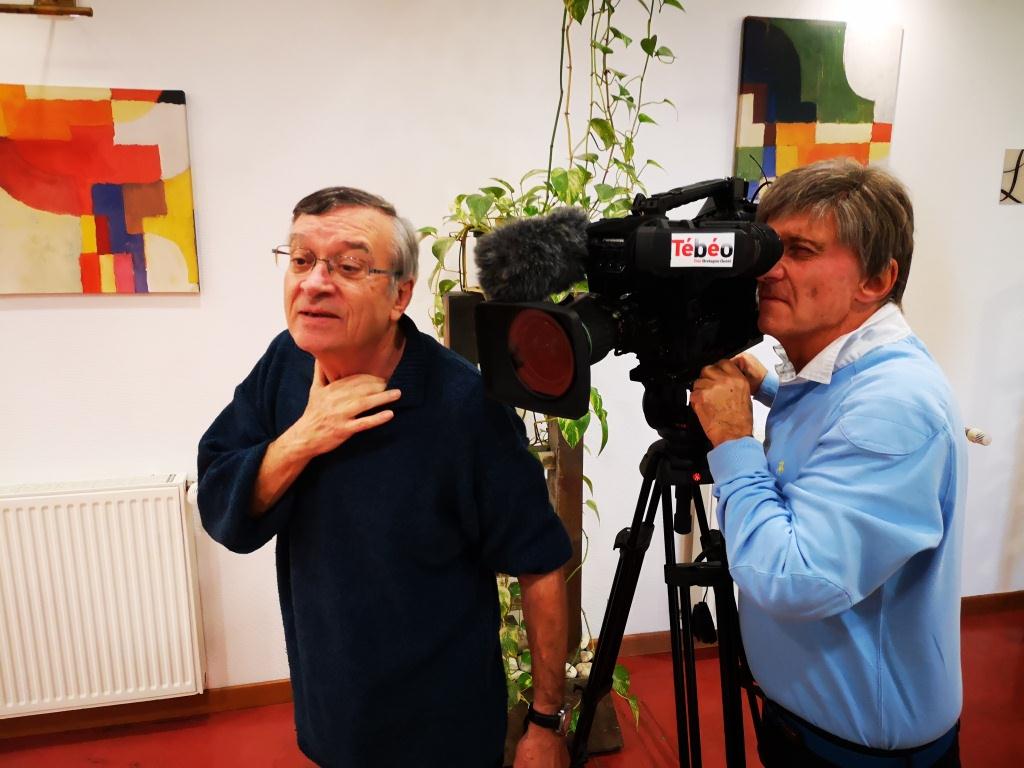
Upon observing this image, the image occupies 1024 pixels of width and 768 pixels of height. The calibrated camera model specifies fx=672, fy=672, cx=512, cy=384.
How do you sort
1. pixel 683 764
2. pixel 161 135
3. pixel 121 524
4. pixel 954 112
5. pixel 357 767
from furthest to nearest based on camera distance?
pixel 954 112
pixel 121 524
pixel 161 135
pixel 683 764
pixel 357 767

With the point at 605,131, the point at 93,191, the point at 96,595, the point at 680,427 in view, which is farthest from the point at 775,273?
the point at 96,595

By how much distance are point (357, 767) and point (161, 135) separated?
167 cm

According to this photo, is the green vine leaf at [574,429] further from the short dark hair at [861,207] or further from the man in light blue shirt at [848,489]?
the short dark hair at [861,207]

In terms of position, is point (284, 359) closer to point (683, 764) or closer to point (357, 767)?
point (357, 767)

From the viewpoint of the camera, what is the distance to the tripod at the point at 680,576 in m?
1.01

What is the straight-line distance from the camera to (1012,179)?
2395 mm

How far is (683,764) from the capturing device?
125 cm

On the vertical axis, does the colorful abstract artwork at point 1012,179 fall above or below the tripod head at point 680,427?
above

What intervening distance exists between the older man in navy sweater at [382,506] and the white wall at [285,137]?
1025 mm

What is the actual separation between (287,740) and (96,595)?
744 millimetres

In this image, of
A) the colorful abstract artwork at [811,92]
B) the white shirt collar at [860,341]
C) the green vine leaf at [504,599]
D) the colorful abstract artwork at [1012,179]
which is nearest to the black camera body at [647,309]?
the white shirt collar at [860,341]

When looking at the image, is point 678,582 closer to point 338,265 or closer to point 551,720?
point 551,720

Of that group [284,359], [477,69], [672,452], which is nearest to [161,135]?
[477,69]

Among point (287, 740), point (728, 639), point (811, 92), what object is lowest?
point (287, 740)
